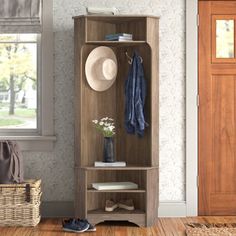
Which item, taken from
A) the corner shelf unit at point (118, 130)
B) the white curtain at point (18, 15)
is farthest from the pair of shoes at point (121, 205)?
the white curtain at point (18, 15)

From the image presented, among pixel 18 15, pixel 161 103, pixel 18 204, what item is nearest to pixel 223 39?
pixel 161 103

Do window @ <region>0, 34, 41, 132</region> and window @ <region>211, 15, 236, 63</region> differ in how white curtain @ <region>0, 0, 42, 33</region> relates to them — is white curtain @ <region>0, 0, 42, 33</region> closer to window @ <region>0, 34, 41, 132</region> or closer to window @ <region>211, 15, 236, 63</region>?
window @ <region>0, 34, 41, 132</region>

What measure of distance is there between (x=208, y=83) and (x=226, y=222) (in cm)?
135

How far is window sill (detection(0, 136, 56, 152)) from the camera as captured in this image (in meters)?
5.80

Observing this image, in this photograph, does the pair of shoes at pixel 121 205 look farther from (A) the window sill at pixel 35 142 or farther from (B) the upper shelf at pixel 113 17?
(B) the upper shelf at pixel 113 17

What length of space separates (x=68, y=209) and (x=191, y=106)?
61.8 inches

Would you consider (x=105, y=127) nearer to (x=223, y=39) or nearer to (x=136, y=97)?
(x=136, y=97)

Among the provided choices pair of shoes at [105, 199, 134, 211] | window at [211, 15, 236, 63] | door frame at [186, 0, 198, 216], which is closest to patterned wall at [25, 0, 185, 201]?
door frame at [186, 0, 198, 216]

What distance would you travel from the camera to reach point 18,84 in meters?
5.98

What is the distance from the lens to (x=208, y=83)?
5.90m

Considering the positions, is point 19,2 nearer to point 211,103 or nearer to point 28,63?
point 28,63

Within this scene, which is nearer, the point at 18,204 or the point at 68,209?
the point at 18,204

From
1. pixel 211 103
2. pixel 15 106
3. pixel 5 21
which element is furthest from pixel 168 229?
pixel 5 21

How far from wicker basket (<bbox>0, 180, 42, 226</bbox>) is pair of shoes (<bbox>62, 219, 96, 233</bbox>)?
34 cm
